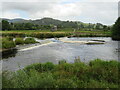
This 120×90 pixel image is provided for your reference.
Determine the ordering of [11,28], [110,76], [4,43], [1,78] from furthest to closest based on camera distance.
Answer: [11,28] → [4,43] → [110,76] → [1,78]

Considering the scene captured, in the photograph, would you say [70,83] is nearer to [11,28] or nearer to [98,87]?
[98,87]

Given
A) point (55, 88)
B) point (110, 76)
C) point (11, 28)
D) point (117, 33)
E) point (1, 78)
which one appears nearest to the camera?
point (55, 88)

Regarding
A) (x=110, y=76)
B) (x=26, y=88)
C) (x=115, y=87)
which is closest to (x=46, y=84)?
(x=26, y=88)

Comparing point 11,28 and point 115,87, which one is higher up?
point 11,28

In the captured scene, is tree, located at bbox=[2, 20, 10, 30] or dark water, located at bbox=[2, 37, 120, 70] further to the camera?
tree, located at bbox=[2, 20, 10, 30]

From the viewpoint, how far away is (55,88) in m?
5.77

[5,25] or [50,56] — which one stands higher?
[5,25]

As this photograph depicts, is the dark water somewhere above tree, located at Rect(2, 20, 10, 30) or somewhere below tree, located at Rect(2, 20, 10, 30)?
below

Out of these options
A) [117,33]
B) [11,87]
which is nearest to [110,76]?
[11,87]

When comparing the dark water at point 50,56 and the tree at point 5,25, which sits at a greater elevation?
the tree at point 5,25

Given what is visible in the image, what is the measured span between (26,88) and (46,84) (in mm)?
866

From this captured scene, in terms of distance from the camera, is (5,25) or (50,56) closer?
(50,56)

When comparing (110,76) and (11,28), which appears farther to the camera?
(11,28)

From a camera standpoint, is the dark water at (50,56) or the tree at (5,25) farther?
the tree at (5,25)
